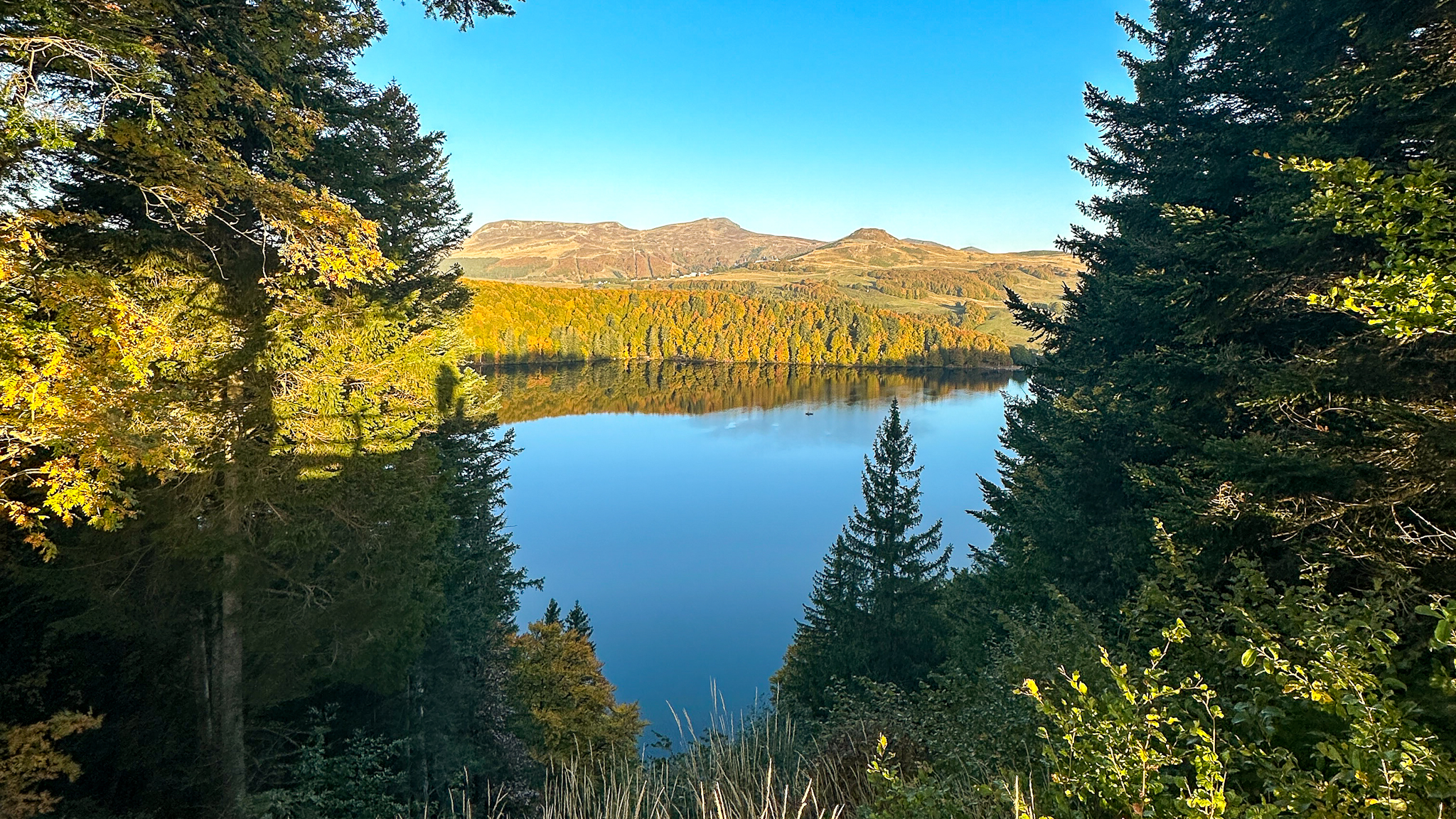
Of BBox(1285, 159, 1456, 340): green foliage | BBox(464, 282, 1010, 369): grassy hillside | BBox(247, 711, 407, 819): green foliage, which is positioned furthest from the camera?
BBox(464, 282, 1010, 369): grassy hillside

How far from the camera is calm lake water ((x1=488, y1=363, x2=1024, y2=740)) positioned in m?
27.2

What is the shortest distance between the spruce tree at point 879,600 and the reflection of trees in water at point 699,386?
4932 cm

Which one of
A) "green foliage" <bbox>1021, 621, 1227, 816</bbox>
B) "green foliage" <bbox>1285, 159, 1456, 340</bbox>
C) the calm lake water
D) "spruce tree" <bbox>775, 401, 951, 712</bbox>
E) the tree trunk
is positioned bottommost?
the calm lake water

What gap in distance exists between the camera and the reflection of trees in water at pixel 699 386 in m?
82.6

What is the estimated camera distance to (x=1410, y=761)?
1.71m

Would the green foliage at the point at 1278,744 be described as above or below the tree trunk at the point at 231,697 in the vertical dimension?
above

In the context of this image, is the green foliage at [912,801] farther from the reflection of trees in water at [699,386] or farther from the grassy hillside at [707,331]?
the grassy hillside at [707,331]

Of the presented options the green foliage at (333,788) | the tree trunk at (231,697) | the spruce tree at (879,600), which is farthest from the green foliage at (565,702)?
the tree trunk at (231,697)

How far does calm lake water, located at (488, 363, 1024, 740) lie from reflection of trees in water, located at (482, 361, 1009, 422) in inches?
28.4

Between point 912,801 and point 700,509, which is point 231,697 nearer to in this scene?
point 912,801

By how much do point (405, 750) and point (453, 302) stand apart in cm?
880

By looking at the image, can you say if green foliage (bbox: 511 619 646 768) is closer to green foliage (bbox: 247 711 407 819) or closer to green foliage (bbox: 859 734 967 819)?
green foliage (bbox: 247 711 407 819)

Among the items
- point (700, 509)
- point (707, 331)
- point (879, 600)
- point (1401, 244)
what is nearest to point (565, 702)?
point (879, 600)

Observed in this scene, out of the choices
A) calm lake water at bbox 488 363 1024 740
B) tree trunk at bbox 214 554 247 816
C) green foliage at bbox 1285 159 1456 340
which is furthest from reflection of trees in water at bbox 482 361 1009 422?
green foliage at bbox 1285 159 1456 340
